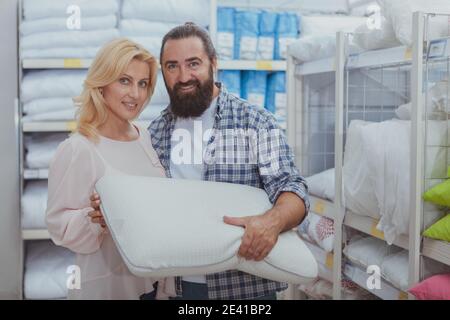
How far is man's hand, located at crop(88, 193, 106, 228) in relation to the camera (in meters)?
1.59

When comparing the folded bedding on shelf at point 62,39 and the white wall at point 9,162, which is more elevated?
the folded bedding on shelf at point 62,39

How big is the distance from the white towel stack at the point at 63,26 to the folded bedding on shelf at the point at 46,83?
0.05 meters

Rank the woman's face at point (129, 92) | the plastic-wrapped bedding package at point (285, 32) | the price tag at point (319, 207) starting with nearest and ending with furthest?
the woman's face at point (129, 92), the price tag at point (319, 207), the plastic-wrapped bedding package at point (285, 32)

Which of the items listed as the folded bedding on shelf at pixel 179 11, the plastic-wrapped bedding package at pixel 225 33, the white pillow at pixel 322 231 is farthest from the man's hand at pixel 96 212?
the white pillow at pixel 322 231

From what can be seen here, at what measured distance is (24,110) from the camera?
2.02 metres

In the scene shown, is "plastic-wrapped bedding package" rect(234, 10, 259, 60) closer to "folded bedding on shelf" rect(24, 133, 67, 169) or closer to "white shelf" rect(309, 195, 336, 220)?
"white shelf" rect(309, 195, 336, 220)

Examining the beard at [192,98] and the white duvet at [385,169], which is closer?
the beard at [192,98]

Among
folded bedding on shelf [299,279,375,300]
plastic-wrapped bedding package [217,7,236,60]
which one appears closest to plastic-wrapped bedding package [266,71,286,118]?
plastic-wrapped bedding package [217,7,236,60]

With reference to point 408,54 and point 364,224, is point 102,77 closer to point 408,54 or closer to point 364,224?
point 408,54

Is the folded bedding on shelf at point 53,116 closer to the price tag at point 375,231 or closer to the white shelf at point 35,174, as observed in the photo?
the white shelf at point 35,174

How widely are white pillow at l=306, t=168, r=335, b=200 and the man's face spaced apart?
2.28 ft

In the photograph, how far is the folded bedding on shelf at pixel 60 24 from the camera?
1897 mm


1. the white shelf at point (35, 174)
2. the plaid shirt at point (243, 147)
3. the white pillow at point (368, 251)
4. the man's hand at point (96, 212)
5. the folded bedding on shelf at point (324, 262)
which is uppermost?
the plaid shirt at point (243, 147)
